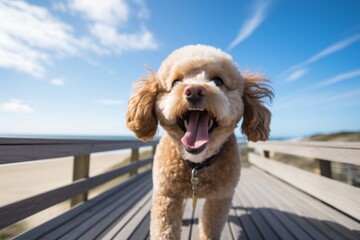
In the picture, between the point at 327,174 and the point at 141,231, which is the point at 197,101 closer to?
the point at 141,231

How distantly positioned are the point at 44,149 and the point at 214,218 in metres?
A: 1.70

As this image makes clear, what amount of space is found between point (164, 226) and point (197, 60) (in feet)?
4.12

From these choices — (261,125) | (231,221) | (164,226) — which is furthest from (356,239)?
(164,226)

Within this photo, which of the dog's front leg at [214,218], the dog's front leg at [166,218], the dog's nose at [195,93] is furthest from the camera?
the dog's front leg at [214,218]

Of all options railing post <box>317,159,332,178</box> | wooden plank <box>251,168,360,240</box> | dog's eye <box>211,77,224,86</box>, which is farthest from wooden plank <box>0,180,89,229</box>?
railing post <box>317,159,332,178</box>

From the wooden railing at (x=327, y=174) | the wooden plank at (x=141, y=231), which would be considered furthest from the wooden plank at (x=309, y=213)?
the wooden plank at (x=141, y=231)

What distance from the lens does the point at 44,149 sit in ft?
7.48

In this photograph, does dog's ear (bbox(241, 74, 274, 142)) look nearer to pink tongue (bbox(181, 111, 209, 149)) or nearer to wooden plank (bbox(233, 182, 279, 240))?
pink tongue (bbox(181, 111, 209, 149))

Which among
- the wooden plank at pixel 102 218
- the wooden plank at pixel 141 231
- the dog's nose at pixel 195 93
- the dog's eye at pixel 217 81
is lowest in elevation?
the wooden plank at pixel 141 231

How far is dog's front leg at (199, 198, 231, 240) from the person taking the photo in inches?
81.9

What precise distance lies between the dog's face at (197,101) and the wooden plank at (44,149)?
2.93 feet

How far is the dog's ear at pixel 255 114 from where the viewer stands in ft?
6.43

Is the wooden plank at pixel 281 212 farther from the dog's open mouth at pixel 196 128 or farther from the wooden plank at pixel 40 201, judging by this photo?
the wooden plank at pixel 40 201

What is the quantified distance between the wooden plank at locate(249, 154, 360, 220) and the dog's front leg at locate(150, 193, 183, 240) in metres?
1.87
